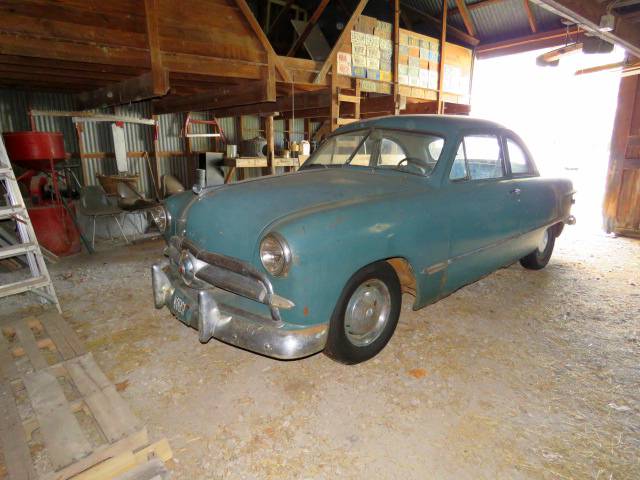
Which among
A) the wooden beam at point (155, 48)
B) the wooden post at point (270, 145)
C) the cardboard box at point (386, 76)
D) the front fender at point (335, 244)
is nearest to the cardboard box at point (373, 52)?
the cardboard box at point (386, 76)

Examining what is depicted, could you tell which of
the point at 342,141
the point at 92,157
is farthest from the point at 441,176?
the point at 92,157

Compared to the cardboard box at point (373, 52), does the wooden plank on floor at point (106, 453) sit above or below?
below

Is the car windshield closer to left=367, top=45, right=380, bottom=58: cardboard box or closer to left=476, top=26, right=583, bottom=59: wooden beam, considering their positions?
left=367, top=45, right=380, bottom=58: cardboard box

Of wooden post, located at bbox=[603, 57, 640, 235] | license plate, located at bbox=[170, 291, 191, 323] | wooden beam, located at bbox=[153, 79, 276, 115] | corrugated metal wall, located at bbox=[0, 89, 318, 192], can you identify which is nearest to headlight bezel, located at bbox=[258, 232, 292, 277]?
license plate, located at bbox=[170, 291, 191, 323]

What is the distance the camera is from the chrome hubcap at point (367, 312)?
8.81 feet

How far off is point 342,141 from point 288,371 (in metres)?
2.24

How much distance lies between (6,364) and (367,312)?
2603 millimetres

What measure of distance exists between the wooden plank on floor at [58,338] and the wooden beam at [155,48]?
2.66m

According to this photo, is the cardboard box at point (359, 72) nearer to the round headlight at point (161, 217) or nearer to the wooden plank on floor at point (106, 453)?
the round headlight at point (161, 217)

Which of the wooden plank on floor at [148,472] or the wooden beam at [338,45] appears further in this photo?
the wooden beam at [338,45]

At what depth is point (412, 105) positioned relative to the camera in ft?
31.2

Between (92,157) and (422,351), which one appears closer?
(422,351)

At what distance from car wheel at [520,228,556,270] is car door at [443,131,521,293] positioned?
3.92 feet

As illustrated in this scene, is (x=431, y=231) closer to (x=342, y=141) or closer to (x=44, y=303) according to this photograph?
(x=342, y=141)
